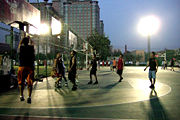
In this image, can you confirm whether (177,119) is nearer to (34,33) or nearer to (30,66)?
(30,66)

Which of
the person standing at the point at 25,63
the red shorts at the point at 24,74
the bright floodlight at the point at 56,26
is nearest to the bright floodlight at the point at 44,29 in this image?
the bright floodlight at the point at 56,26

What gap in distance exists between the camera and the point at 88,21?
554 ft

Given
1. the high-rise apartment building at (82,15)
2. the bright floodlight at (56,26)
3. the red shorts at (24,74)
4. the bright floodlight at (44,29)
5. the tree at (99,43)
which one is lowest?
the red shorts at (24,74)

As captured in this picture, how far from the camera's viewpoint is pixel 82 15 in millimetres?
171250

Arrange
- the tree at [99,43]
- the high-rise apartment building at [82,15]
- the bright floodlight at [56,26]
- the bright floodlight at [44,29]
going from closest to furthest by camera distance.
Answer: the bright floodlight at [44,29] < the bright floodlight at [56,26] < the tree at [99,43] < the high-rise apartment building at [82,15]

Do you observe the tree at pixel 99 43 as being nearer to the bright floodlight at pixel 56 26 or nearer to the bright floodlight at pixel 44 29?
the bright floodlight at pixel 56 26

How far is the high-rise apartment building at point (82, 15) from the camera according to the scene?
547ft

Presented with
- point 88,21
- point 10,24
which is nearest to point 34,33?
point 10,24

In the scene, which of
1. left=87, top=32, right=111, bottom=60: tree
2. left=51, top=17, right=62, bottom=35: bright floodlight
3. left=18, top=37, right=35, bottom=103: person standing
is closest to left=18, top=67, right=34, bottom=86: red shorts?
left=18, top=37, right=35, bottom=103: person standing

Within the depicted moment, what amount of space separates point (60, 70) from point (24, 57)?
3.67 metres

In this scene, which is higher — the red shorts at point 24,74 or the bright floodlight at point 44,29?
the bright floodlight at point 44,29

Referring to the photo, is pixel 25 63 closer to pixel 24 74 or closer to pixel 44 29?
pixel 24 74

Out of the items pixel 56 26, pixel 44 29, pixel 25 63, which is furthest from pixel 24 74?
pixel 56 26

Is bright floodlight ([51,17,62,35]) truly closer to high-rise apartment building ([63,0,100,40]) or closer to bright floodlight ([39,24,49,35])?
bright floodlight ([39,24,49,35])
